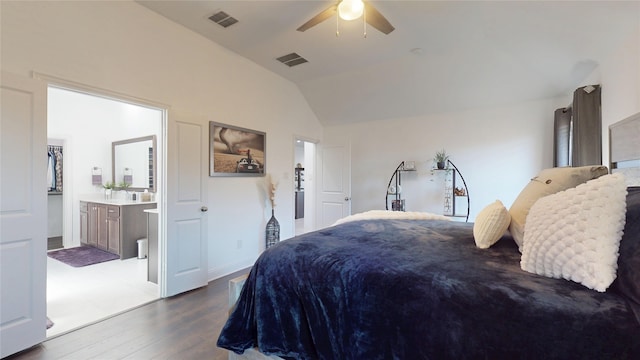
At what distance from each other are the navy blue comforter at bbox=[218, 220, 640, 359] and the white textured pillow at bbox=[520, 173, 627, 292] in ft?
0.21

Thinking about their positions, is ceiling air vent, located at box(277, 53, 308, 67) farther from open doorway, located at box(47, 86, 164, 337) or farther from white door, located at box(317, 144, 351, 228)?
open doorway, located at box(47, 86, 164, 337)

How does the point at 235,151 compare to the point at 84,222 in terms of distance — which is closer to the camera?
the point at 235,151

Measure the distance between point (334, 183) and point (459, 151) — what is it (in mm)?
2283

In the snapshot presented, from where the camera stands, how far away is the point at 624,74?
2.45 m

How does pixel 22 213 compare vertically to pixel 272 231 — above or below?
above

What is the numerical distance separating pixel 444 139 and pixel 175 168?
13.4 ft

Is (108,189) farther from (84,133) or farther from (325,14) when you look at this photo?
(325,14)

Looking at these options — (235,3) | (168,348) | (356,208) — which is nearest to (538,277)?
(168,348)

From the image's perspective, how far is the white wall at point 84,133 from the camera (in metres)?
4.88

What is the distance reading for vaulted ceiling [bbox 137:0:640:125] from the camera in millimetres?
2605

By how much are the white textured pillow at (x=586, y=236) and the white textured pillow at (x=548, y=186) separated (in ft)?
1.29

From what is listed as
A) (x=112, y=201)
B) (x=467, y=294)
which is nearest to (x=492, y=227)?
(x=467, y=294)

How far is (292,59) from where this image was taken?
394cm

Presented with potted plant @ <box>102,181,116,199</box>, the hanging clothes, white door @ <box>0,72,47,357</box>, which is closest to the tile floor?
white door @ <box>0,72,47,357</box>
